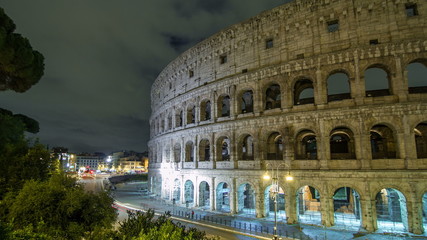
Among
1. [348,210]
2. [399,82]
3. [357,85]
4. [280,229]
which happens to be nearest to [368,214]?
[348,210]

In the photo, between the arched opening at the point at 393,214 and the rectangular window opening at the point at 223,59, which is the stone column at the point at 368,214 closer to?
the arched opening at the point at 393,214

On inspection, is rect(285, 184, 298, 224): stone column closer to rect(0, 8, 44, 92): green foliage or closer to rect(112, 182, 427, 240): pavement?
rect(112, 182, 427, 240): pavement

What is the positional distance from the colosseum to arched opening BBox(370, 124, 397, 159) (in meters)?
0.09

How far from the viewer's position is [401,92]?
64.8 feet

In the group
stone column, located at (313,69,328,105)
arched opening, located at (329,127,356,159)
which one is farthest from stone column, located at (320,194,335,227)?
stone column, located at (313,69,328,105)

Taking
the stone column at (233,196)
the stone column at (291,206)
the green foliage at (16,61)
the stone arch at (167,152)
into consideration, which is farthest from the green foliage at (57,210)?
the stone arch at (167,152)

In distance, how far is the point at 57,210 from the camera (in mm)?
11648

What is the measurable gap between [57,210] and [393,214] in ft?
78.6

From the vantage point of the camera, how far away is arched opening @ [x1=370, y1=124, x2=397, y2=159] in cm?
2192

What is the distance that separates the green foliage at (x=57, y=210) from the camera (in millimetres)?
11109

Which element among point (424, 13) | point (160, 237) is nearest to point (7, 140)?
point (160, 237)

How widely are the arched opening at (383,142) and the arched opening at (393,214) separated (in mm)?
2911

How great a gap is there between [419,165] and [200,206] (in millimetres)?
20286

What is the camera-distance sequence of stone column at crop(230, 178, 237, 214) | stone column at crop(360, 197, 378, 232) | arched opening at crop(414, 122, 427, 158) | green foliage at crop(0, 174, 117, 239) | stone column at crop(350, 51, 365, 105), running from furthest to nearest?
stone column at crop(230, 178, 237, 214)
arched opening at crop(414, 122, 427, 158)
stone column at crop(350, 51, 365, 105)
stone column at crop(360, 197, 378, 232)
green foliage at crop(0, 174, 117, 239)
